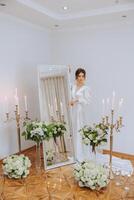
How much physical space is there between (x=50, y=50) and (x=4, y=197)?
10.5 feet

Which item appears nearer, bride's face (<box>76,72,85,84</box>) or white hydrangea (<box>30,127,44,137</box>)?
white hydrangea (<box>30,127,44,137</box>)

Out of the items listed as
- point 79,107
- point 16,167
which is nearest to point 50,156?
point 16,167

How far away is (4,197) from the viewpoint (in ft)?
9.64

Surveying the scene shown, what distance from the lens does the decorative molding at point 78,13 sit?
363 cm

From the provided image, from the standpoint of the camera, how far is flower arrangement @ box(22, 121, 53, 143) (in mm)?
3609

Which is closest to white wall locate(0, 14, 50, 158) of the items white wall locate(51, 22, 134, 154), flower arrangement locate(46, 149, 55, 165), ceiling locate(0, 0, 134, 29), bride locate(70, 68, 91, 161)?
ceiling locate(0, 0, 134, 29)

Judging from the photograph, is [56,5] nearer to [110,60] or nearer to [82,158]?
[110,60]

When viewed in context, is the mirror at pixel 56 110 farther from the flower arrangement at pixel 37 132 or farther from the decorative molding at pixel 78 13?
the decorative molding at pixel 78 13

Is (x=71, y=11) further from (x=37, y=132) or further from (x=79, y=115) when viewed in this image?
(x=37, y=132)

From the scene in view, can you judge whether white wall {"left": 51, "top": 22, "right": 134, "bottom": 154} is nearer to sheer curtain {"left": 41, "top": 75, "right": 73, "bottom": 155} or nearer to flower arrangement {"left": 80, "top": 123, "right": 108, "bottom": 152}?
sheer curtain {"left": 41, "top": 75, "right": 73, "bottom": 155}

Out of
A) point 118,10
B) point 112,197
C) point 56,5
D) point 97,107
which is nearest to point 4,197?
point 112,197

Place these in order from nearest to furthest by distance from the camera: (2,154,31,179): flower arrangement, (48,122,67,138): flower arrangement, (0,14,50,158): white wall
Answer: (2,154,31,179): flower arrangement → (48,122,67,138): flower arrangement → (0,14,50,158): white wall

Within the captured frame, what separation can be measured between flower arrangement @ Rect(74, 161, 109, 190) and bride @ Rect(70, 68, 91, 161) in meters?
0.88

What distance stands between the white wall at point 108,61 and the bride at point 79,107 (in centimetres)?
64
